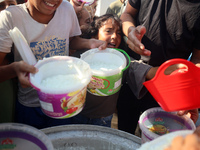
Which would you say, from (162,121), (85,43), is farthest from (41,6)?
(162,121)

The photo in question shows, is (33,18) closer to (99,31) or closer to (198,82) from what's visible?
(99,31)

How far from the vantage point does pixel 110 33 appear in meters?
1.42

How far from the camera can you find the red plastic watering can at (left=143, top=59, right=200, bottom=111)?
27.6 inches

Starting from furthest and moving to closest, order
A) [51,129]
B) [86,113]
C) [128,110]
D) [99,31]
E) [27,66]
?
1. [99,31]
2. [128,110]
3. [86,113]
4. [51,129]
5. [27,66]

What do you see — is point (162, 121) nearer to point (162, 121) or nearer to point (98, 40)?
point (162, 121)

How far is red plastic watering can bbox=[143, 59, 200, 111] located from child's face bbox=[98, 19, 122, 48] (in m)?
0.71

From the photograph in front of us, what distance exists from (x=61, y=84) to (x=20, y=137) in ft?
0.85

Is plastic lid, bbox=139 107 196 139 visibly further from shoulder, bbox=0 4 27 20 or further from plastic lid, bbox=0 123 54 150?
shoulder, bbox=0 4 27 20

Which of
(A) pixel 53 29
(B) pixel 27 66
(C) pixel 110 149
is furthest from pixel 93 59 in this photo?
(C) pixel 110 149

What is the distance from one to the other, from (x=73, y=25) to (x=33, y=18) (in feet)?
0.86

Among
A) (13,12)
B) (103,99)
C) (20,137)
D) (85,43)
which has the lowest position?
(103,99)

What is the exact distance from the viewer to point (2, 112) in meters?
0.95

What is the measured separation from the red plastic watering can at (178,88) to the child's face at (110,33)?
2.34 feet

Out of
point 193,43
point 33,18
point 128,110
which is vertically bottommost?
point 128,110
